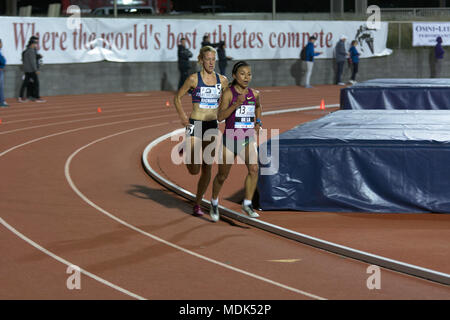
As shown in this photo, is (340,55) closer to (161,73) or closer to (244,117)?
(161,73)

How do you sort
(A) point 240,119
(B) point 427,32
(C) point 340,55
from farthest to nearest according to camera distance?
(B) point 427,32, (C) point 340,55, (A) point 240,119

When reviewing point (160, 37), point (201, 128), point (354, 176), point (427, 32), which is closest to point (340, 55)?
point (427, 32)

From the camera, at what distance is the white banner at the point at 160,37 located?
24.7 m

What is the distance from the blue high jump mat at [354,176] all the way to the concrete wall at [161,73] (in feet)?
52.9

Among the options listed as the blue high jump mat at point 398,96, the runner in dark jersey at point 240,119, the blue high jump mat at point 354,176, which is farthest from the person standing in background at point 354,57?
the runner in dark jersey at point 240,119

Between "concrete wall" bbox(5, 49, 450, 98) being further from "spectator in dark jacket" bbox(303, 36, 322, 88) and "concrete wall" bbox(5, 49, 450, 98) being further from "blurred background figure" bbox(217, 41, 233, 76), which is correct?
"spectator in dark jacket" bbox(303, 36, 322, 88)

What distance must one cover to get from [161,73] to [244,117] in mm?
19502

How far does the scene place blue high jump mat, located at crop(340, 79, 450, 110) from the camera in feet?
58.7

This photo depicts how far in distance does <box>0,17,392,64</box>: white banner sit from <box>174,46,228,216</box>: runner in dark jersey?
15840 millimetres

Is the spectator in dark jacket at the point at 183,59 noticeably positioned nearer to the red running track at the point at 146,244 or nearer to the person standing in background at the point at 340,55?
the person standing in background at the point at 340,55

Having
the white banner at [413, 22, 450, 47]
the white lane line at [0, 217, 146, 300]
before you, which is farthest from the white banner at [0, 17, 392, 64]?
the white lane line at [0, 217, 146, 300]

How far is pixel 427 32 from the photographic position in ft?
113

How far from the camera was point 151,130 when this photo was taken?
703 inches
